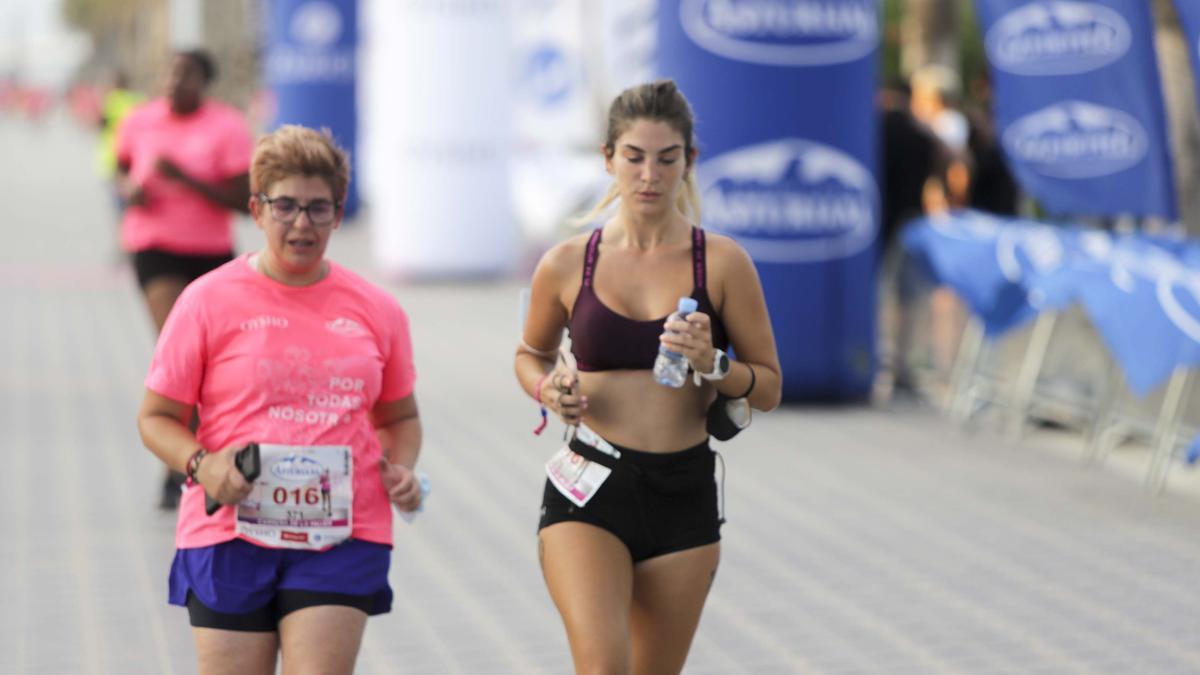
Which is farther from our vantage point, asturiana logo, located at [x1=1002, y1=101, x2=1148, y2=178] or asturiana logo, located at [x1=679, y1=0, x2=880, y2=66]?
asturiana logo, located at [x1=679, y1=0, x2=880, y2=66]

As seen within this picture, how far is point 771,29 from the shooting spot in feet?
34.9

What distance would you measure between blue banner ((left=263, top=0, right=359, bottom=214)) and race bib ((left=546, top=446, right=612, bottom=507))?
20282mm

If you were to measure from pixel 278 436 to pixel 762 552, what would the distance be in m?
4.06

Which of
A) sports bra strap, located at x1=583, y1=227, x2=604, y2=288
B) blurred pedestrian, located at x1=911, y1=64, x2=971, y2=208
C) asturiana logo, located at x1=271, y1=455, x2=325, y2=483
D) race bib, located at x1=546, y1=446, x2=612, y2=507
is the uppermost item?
sports bra strap, located at x1=583, y1=227, x2=604, y2=288

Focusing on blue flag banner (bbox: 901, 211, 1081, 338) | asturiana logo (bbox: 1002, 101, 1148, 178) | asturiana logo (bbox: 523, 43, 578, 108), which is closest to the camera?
asturiana logo (bbox: 1002, 101, 1148, 178)

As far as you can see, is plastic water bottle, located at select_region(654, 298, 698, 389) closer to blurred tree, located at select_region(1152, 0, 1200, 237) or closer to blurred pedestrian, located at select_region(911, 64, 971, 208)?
blurred tree, located at select_region(1152, 0, 1200, 237)

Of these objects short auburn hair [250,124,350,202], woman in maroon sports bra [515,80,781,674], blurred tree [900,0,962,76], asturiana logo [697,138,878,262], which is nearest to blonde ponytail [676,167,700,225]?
woman in maroon sports bra [515,80,781,674]

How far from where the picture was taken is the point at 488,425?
10586 mm

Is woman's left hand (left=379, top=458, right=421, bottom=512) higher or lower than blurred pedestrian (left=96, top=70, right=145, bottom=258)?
higher

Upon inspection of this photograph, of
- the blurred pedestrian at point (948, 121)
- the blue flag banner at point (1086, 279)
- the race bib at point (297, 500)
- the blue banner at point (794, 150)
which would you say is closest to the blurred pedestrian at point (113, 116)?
the blurred pedestrian at point (948, 121)

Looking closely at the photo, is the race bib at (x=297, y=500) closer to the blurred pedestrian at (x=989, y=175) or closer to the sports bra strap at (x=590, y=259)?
the sports bra strap at (x=590, y=259)

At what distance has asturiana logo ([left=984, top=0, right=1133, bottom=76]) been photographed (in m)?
9.48

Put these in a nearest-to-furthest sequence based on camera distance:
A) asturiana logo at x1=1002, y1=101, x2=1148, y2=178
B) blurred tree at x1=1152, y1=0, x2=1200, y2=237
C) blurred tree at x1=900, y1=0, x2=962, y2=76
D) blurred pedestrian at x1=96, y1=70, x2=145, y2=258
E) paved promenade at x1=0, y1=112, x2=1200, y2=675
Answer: paved promenade at x1=0, y1=112, x2=1200, y2=675 → asturiana logo at x1=1002, y1=101, x2=1148, y2=178 → blurred tree at x1=1152, y1=0, x2=1200, y2=237 → blurred pedestrian at x1=96, y1=70, x2=145, y2=258 → blurred tree at x1=900, y1=0, x2=962, y2=76

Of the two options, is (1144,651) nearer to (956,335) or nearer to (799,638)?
(799,638)
